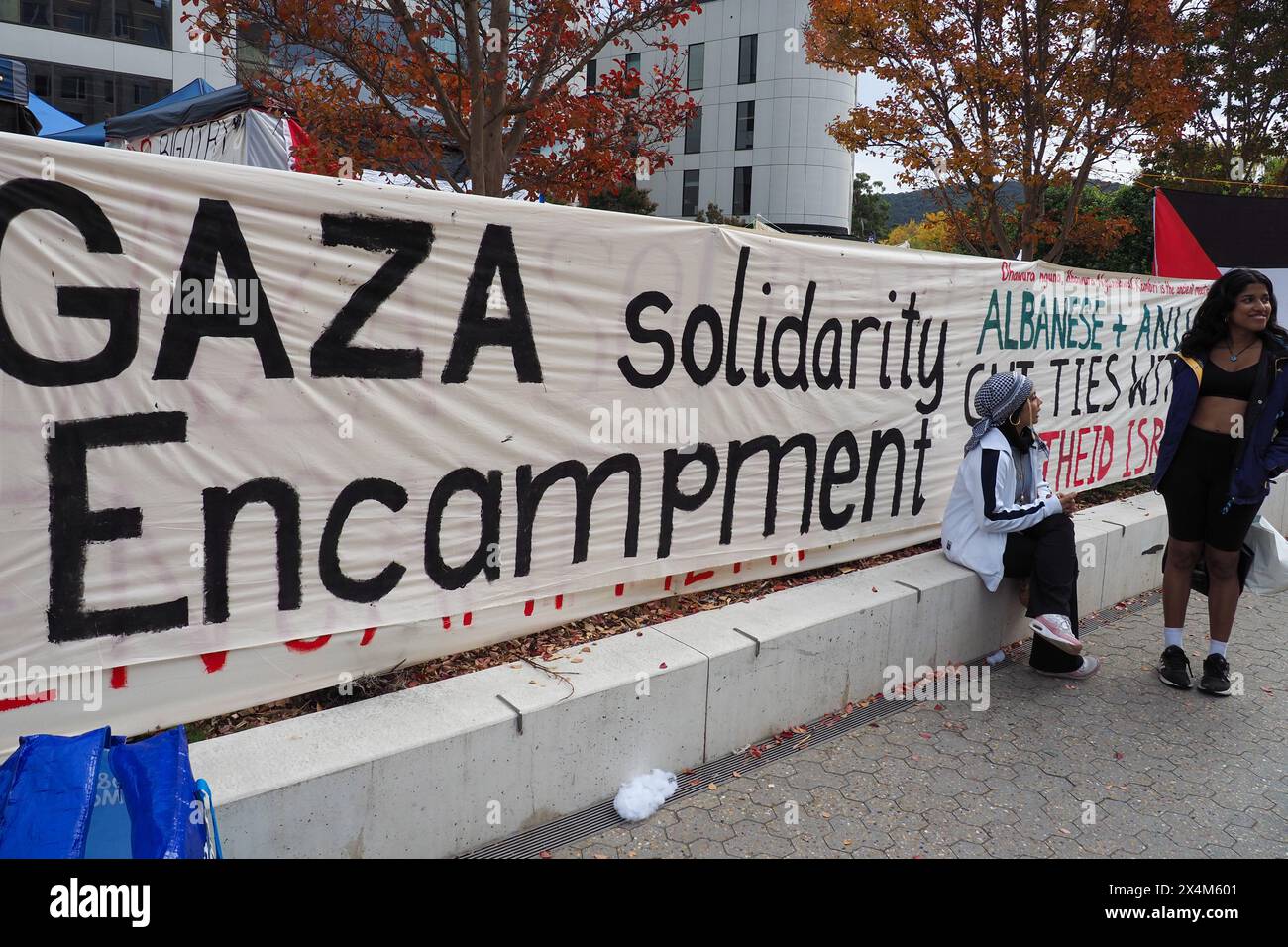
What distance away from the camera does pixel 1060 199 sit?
56.6ft

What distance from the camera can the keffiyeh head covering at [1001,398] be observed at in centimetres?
467

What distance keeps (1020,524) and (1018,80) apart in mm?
5687

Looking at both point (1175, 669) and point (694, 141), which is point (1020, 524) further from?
point (694, 141)

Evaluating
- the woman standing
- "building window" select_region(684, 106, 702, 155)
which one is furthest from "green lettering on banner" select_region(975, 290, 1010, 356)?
"building window" select_region(684, 106, 702, 155)

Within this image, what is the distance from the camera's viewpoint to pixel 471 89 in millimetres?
5375

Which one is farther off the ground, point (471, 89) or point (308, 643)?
point (471, 89)

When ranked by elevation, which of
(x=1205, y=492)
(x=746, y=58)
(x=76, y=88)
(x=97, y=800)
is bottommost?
(x=97, y=800)

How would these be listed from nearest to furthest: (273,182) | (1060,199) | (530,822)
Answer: (273,182), (530,822), (1060,199)

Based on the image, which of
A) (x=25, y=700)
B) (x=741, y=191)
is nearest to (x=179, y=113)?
(x=25, y=700)

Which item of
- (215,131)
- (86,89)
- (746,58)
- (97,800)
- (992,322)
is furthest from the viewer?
(746,58)

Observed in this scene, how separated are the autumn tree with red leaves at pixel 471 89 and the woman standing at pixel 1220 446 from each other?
11.4 feet

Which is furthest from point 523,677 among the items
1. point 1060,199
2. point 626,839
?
point 1060,199

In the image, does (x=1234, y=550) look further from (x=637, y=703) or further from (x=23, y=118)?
(x=23, y=118)

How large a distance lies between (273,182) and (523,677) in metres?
1.83
